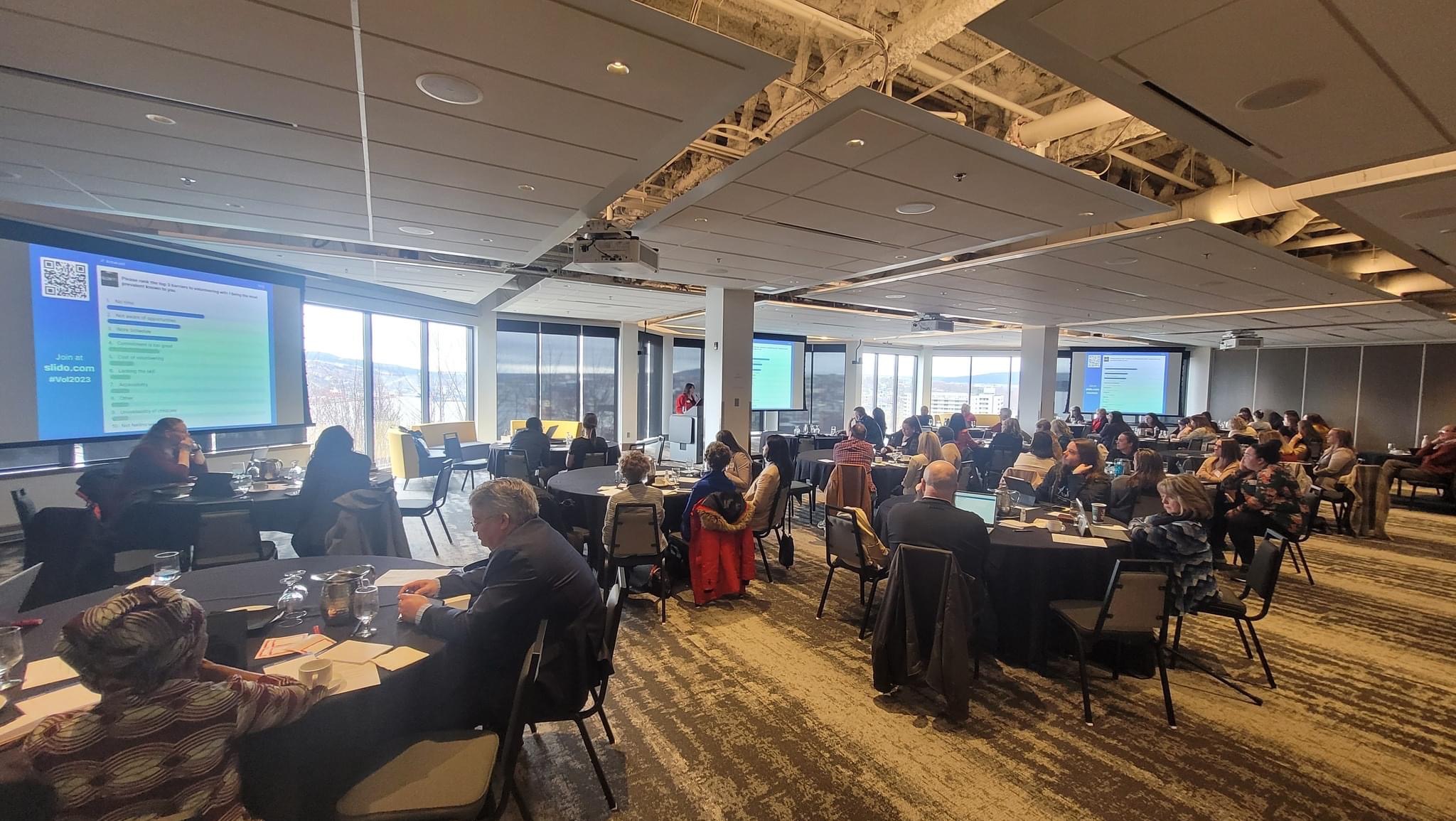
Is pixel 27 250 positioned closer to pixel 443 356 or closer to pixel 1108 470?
pixel 443 356

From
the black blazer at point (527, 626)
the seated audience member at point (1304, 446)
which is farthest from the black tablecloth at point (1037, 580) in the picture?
the seated audience member at point (1304, 446)

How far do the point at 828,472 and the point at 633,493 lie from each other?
3.98 m

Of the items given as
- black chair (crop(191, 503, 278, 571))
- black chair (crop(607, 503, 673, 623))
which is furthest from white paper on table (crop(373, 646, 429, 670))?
black chair (crop(191, 503, 278, 571))

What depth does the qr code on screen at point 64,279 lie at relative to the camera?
4.67 metres

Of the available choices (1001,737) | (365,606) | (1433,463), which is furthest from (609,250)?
(1433,463)

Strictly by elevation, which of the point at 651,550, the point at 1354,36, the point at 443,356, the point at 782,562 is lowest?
the point at 782,562

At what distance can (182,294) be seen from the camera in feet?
18.2

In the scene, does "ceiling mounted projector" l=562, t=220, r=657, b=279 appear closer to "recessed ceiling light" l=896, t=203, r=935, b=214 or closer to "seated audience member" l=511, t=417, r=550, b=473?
"recessed ceiling light" l=896, t=203, r=935, b=214

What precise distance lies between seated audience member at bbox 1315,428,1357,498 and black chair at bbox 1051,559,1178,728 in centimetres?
707

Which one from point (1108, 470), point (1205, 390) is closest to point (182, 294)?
point (1108, 470)

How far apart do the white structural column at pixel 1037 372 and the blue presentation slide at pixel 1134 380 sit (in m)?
4.18

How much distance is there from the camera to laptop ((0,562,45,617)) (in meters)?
2.29

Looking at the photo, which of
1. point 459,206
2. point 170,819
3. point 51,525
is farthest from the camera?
point 459,206

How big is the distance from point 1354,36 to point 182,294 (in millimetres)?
8557
